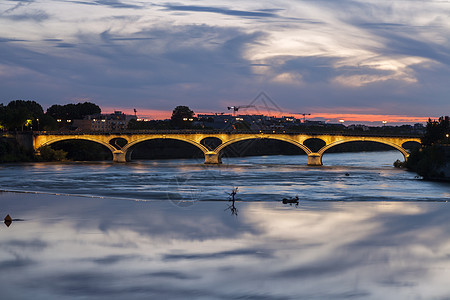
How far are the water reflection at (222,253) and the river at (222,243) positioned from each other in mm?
75

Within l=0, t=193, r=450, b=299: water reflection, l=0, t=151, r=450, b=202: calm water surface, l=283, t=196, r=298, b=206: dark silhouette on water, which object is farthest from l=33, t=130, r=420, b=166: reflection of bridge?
l=0, t=193, r=450, b=299: water reflection

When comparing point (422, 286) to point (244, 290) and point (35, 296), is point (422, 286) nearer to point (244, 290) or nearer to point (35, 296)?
point (244, 290)

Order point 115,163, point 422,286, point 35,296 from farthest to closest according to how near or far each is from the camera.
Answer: point 115,163 < point 422,286 < point 35,296

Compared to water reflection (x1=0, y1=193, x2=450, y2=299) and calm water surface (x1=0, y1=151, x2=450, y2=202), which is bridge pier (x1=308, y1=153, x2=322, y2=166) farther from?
water reflection (x1=0, y1=193, x2=450, y2=299)

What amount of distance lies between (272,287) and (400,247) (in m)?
13.6

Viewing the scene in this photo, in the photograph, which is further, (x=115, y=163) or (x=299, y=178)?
(x=115, y=163)

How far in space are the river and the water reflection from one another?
7 cm

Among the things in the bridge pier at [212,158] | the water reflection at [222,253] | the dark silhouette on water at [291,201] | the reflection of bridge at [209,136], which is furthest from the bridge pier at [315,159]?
the water reflection at [222,253]

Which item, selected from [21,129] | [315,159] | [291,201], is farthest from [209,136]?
[291,201]

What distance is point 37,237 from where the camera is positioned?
142 feet

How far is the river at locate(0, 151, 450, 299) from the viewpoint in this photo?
32.2 metres

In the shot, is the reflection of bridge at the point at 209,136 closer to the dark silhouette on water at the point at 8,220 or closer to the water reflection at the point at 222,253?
the water reflection at the point at 222,253

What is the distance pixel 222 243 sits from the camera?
42469 mm

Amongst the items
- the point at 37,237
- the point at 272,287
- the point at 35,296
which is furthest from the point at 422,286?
the point at 37,237
